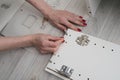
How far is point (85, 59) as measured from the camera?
0.92 m

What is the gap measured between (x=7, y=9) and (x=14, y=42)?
10.0 inches

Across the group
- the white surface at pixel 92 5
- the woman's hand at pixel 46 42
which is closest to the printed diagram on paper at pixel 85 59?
the woman's hand at pixel 46 42

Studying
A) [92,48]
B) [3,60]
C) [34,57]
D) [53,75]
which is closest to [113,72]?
[92,48]

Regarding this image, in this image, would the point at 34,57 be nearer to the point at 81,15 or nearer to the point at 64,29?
the point at 64,29

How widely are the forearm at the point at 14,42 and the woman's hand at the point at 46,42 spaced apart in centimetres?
3

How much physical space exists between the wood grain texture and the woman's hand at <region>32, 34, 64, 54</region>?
41 millimetres

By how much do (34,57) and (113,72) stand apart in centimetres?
35

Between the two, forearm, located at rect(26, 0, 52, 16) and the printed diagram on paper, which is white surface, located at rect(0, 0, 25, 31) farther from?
the printed diagram on paper

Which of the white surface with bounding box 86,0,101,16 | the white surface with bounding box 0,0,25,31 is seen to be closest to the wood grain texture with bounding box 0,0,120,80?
the white surface with bounding box 86,0,101,16

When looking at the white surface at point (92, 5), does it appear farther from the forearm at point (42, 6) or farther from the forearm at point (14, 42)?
the forearm at point (14, 42)

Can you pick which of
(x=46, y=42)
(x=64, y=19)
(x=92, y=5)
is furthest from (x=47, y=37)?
(x=92, y=5)

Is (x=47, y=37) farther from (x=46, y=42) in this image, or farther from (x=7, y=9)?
(x=7, y=9)

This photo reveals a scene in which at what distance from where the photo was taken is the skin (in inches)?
37.2

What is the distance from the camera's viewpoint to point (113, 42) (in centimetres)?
97
